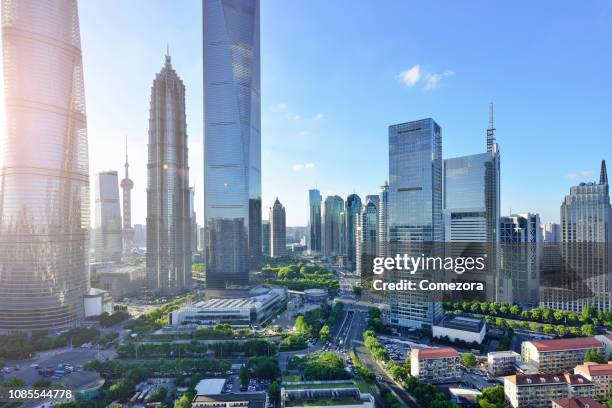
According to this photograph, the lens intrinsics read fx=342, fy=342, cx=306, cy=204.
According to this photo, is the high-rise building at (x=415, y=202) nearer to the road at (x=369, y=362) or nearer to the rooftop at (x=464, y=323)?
the rooftop at (x=464, y=323)

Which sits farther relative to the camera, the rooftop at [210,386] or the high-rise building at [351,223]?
the high-rise building at [351,223]

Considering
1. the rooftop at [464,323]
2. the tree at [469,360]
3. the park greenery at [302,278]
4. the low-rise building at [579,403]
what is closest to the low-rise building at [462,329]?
the rooftop at [464,323]

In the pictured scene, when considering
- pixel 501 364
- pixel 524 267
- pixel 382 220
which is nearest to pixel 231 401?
pixel 501 364

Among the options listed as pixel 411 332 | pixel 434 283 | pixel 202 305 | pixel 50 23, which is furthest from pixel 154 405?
pixel 50 23

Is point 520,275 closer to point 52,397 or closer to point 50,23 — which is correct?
point 52,397

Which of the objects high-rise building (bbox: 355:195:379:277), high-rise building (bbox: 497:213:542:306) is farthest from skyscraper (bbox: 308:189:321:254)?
high-rise building (bbox: 497:213:542:306)

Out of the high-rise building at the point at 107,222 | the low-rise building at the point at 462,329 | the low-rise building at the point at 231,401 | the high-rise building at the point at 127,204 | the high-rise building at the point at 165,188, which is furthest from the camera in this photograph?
the high-rise building at the point at 127,204

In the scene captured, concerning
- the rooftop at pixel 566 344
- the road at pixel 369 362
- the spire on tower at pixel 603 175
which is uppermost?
the spire on tower at pixel 603 175

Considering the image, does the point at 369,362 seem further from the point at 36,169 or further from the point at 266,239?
the point at 266,239
